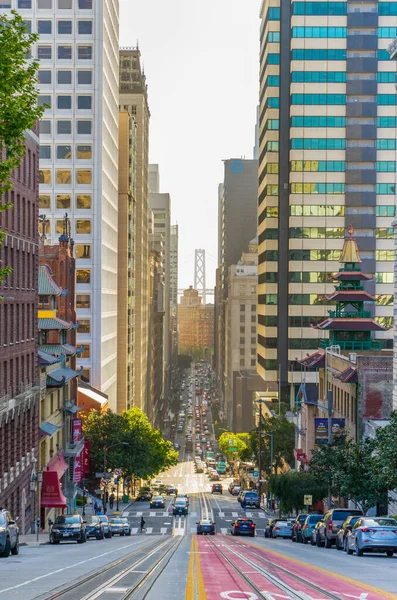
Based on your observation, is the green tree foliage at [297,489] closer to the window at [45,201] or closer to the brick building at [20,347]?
the brick building at [20,347]

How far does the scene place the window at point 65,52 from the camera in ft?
362

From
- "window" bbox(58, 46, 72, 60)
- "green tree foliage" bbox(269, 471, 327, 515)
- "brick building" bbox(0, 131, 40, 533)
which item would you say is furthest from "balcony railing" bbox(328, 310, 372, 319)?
"window" bbox(58, 46, 72, 60)

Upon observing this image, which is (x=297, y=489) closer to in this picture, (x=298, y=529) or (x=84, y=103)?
(x=298, y=529)

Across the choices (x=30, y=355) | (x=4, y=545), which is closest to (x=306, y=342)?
(x=30, y=355)

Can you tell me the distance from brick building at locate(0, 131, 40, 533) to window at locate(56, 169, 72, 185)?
51.4m

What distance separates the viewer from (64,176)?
11062 centimetres

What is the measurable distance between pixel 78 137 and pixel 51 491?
5525cm

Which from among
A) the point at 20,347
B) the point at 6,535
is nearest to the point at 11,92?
the point at 6,535

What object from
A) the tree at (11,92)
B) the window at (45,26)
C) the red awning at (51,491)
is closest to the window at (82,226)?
the window at (45,26)

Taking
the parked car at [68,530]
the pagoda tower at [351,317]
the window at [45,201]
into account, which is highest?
the window at [45,201]

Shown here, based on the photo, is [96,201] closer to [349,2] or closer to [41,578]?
[349,2]

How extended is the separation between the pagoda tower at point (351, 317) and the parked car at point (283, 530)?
78.6 feet

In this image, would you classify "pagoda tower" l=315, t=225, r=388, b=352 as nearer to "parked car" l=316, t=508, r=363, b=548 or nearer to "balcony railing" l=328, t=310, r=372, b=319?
"balcony railing" l=328, t=310, r=372, b=319

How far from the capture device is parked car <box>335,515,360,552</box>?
37750 millimetres
